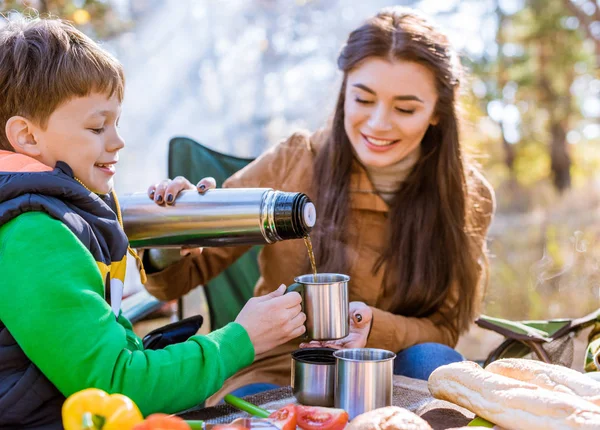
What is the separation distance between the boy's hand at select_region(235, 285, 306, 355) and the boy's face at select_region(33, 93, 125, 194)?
1.51ft

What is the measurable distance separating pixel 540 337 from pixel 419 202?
2.32 ft

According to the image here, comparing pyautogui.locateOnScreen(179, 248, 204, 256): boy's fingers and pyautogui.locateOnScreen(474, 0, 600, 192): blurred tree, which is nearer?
pyautogui.locateOnScreen(179, 248, 204, 256): boy's fingers

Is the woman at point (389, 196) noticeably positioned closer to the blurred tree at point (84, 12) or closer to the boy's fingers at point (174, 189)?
the boy's fingers at point (174, 189)

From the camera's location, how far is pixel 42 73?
62.0 inches

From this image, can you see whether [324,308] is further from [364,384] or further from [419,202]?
[419,202]

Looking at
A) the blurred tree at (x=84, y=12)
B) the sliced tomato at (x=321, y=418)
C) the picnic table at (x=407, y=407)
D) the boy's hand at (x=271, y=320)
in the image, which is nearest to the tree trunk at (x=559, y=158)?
the blurred tree at (x=84, y=12)

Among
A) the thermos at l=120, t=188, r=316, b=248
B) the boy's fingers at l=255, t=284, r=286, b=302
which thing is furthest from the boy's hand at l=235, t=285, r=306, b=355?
the thermos at l=120, t=188, r=316, b=248

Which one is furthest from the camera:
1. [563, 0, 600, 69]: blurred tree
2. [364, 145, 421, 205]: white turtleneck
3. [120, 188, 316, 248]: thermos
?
[563, 0, 600, 69]: blurred tree

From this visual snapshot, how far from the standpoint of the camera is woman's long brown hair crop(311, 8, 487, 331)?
271 centimetres

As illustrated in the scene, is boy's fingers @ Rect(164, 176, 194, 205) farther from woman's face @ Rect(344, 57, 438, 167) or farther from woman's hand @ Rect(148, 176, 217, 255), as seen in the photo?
woman's face @ Rect(344, 57, 438, 167)

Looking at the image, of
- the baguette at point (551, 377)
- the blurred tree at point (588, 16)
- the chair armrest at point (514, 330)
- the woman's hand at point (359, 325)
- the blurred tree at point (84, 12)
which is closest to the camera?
the baguette at point (551, 377)

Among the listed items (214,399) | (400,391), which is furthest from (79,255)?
(214,399)

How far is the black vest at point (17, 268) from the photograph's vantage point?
4.78 feet

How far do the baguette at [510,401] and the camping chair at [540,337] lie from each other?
768 millimetres
